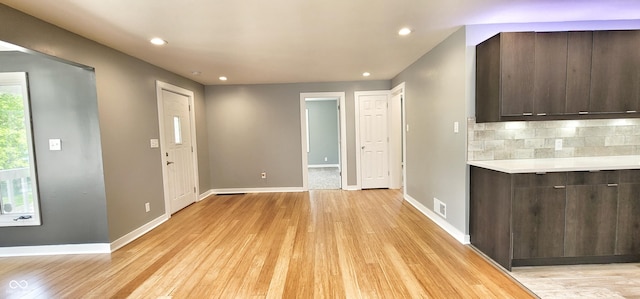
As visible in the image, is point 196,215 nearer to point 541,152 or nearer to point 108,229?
point 108,229

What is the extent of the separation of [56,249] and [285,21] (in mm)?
3416

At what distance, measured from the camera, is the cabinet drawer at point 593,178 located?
210 centimetres

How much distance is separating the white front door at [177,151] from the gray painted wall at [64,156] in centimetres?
111

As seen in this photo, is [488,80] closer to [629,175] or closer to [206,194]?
[629,175]

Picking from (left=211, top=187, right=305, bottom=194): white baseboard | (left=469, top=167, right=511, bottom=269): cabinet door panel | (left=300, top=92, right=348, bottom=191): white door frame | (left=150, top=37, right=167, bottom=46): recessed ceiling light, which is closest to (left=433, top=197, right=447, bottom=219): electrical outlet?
(left=469, top=167, right=511, bottom=269): cabinet door panel

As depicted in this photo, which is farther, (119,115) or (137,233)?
(137,233)

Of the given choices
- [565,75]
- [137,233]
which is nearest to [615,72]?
[565,75]

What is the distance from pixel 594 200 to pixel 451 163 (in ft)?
3.74

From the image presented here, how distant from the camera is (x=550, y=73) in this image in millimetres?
2326

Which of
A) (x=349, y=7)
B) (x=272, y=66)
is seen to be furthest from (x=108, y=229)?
(x=349, y=7)

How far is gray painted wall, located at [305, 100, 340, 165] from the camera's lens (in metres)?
8.93

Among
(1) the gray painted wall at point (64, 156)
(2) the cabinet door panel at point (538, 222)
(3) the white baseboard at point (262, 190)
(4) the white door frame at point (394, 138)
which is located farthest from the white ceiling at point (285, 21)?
(3) the white baseboard at point (262, 190)

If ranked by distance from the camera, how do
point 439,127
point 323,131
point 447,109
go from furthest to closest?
point 323,131
point 439,127
point 447,109

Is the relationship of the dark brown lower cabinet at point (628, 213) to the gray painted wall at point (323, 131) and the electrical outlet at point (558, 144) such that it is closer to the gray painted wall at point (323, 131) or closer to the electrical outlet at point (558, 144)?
the electrical outlet at point (558, 144)
